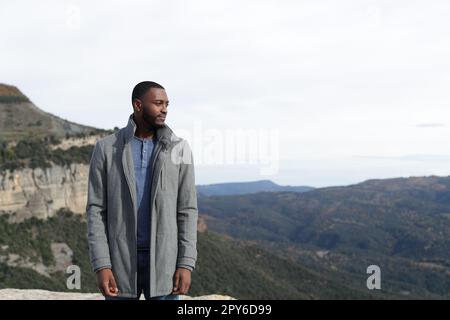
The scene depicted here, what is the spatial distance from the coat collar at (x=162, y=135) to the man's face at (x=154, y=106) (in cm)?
7

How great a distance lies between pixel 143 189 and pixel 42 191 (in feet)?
206

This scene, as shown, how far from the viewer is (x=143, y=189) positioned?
486cm

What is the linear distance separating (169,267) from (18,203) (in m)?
60.9

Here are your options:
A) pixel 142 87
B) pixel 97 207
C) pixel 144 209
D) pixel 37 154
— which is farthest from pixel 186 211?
pixel 37 154

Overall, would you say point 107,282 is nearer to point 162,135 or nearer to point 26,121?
point 162,135

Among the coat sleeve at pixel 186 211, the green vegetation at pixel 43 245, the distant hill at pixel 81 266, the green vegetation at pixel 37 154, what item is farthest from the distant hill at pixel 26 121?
the coat sleeve at pixel 186 211

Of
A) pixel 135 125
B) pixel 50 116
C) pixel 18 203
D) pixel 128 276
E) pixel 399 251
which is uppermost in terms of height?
pixel 50 116

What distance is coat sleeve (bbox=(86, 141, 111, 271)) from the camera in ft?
15.8

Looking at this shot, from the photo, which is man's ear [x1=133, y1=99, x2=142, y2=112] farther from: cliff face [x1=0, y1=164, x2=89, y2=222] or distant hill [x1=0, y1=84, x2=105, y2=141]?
distant hill [x1=0, y1=84, x2=105, y2=141]

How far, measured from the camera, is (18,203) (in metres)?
61.6

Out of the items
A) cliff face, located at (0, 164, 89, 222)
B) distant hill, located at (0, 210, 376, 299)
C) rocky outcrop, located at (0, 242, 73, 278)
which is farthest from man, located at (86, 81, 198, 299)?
cliff face, located at (0, 164, 89, 222)
